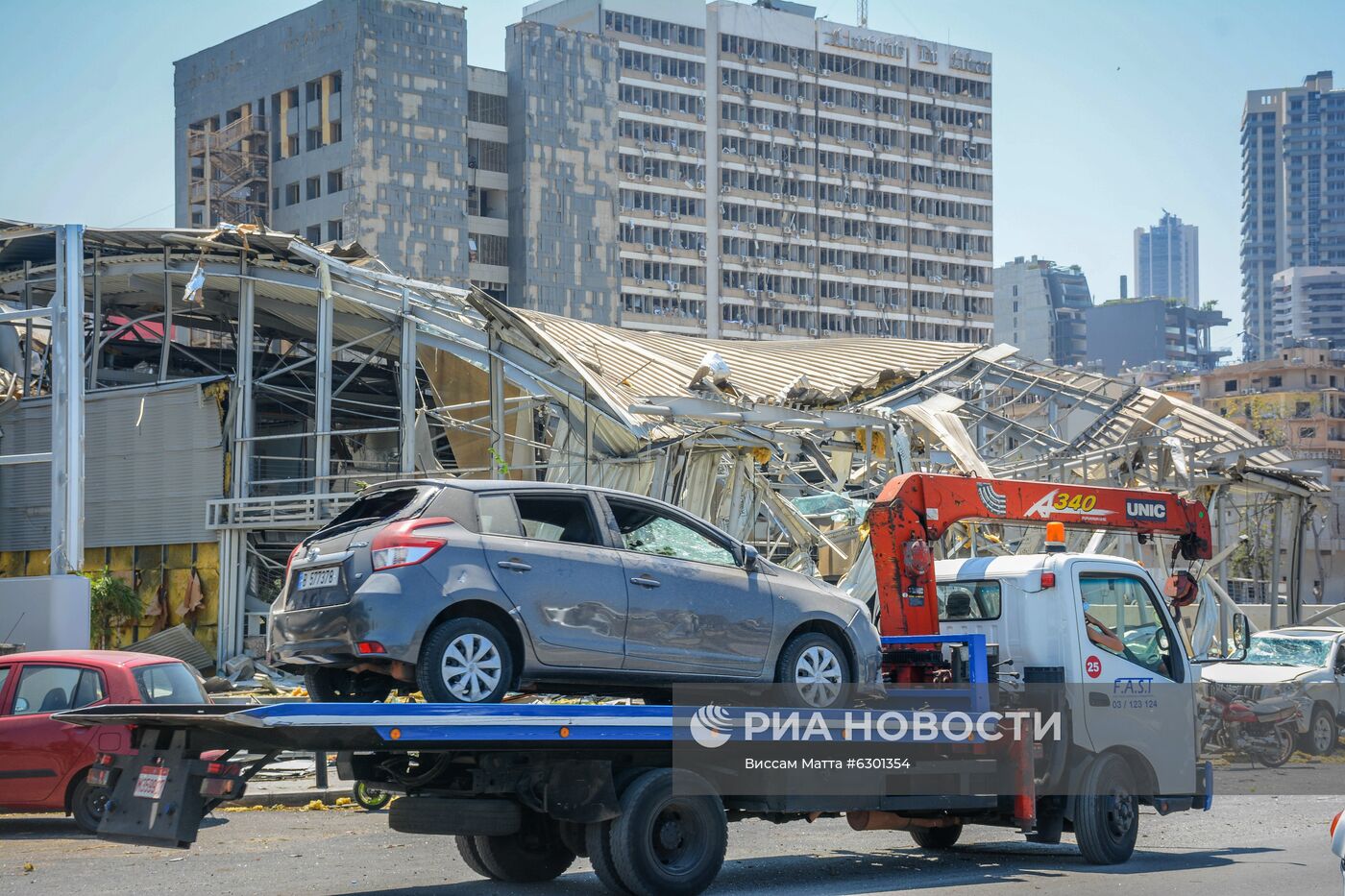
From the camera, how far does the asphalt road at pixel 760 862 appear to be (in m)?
10.7

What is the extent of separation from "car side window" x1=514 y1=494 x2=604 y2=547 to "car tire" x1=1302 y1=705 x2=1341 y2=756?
16093mm

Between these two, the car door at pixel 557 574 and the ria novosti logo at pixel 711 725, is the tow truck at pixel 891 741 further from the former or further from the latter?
the car door at pixel 557 574

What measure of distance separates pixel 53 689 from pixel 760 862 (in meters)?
6.40

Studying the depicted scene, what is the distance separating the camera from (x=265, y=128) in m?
93.4

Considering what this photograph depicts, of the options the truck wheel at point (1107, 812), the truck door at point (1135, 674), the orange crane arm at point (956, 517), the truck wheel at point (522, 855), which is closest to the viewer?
the truck wheel at point (522, 855)

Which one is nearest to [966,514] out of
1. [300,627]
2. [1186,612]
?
[300,627]

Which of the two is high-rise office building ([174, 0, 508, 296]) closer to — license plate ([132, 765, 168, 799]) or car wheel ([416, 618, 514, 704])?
car wheel ([416, 618, 514, 704])

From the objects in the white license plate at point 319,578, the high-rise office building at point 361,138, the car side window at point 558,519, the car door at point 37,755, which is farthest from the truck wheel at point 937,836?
the high-rise office building at point 361,138

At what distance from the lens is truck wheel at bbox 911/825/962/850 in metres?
13.0

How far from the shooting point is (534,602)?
9.56 meters

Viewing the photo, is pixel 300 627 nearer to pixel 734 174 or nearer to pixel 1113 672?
pixel 1113 672

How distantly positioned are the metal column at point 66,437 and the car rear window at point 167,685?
7.79 metres


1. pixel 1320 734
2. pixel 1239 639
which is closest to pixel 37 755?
pixel 1239 639

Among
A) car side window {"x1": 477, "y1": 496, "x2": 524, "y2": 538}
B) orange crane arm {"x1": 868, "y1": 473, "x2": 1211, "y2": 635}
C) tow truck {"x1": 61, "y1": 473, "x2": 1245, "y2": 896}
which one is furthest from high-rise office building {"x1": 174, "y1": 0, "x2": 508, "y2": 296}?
car side window {"x1": 477, "y1": 496, "x2": 524, "y2": 538}
